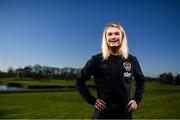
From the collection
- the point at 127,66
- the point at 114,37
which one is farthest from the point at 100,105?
the point at 114,37

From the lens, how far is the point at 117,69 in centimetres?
255

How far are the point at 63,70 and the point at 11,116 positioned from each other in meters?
2.02

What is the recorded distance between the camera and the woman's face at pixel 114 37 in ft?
8.53

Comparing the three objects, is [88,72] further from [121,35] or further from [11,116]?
[11,116]

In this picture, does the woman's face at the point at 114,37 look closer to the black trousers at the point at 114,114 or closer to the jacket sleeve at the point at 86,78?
the jacket sleeve at the point at 86,78

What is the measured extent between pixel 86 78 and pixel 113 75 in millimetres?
246

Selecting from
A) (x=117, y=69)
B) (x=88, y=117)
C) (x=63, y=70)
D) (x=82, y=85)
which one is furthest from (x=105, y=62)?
(x=63, y=70)

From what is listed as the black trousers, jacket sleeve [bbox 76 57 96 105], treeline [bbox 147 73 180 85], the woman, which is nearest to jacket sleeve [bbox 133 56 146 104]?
the woman

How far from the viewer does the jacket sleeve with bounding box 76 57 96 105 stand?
2.63 meters

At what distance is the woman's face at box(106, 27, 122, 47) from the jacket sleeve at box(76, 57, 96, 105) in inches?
7.0

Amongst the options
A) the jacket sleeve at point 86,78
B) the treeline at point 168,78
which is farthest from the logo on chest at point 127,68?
the treeline at point 168,78

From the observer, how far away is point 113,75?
2545 millimetres

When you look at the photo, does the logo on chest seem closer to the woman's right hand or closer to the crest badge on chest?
the crest badge on chest

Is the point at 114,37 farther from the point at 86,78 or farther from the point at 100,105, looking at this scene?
the point at 100,105
